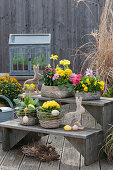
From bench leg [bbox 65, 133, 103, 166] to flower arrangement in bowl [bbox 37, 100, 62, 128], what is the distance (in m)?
0.19

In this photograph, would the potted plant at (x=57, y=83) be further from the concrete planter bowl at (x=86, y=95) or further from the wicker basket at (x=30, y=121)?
the wicker basket at (x=30, y=121)

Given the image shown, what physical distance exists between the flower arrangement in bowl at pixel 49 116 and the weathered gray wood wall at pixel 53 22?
3.18 metres

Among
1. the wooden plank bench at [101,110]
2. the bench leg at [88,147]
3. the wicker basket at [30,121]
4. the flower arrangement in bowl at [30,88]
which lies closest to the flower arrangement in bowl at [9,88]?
the flower arrangement in bowl at [30,88]

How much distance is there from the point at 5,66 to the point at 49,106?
11.8ft

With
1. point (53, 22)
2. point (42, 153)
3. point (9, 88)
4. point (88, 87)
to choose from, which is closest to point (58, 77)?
point (88, 87)

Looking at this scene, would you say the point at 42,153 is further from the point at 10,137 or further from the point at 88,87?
the point at 88,87

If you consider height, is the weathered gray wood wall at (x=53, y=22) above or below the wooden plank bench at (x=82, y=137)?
above

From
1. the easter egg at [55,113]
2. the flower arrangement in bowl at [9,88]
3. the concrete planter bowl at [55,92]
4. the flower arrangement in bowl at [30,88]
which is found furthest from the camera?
the flower arrangement in bowl at [9,88]

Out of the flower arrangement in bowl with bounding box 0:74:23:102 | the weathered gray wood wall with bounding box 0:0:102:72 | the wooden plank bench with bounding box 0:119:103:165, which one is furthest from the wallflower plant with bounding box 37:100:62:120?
the weathered gray wood wall with bounding box 0:0:102:72

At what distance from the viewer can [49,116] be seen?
2770mm

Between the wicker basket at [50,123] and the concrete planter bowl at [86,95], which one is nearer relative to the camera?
the wicker basket at [50,123]

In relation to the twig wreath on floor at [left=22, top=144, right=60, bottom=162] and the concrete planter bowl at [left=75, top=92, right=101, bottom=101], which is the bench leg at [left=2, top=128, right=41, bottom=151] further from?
the concrete planter bowl at [left=75, top=92, right=101, bottom=101]

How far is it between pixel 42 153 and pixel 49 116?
1.22 ft

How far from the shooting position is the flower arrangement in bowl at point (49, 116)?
9.06ft
